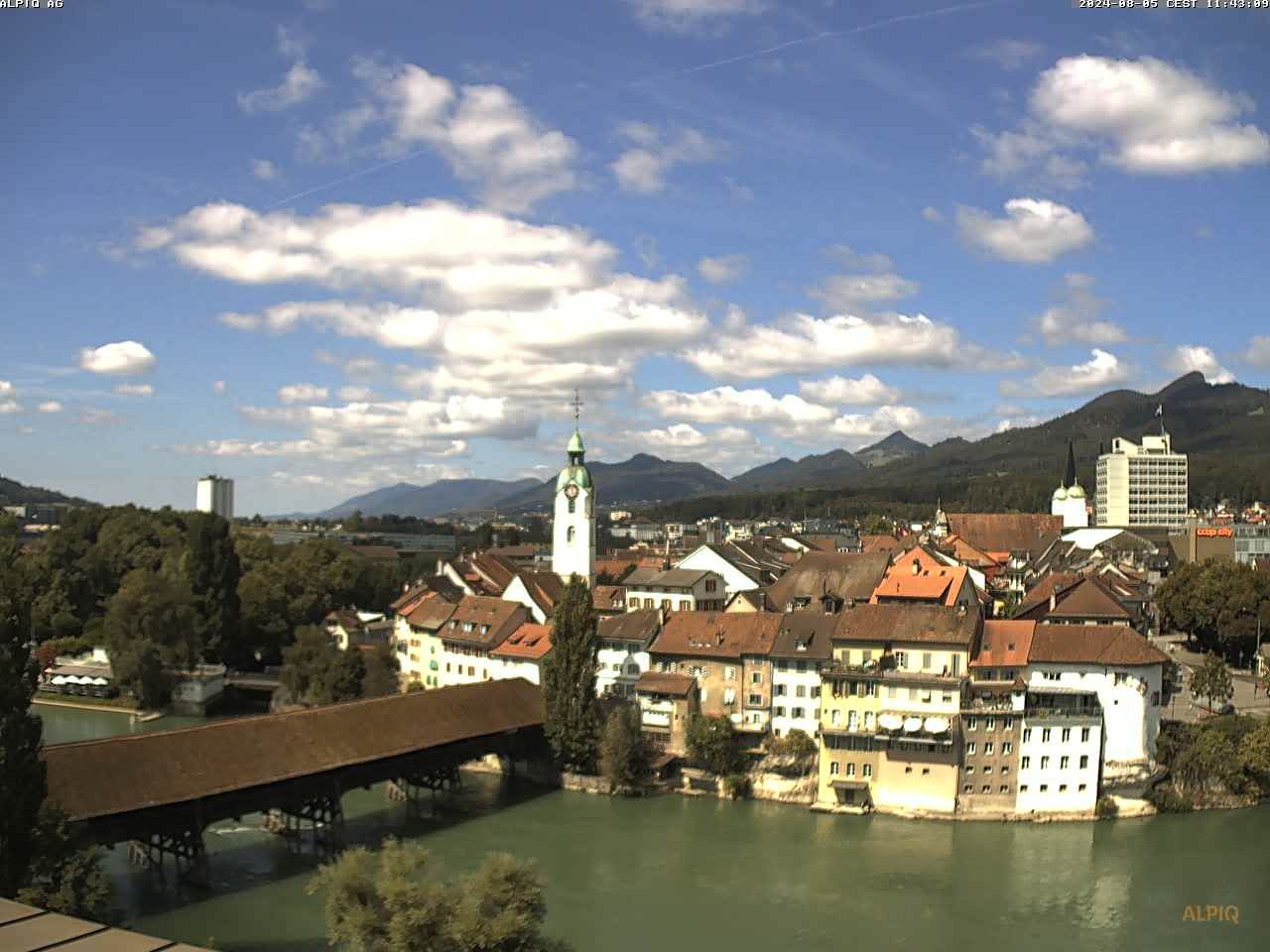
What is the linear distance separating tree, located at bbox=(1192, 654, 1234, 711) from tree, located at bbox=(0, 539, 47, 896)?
36778 mm

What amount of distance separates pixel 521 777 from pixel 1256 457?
7416 inches

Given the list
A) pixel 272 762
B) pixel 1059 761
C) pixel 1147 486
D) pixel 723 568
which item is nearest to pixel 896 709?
Result: pixel 1059 761

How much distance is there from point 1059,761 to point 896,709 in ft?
16.0

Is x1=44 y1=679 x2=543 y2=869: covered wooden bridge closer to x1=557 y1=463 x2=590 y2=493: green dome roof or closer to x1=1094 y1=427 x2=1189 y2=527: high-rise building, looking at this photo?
x1=557 y1=463 x2=590 y2=493: green dome roof

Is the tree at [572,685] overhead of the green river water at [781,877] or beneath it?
overhead

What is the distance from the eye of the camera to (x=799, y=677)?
1516 inches

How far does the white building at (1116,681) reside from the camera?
3506 cm

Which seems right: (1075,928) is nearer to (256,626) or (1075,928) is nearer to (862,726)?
(862,726)

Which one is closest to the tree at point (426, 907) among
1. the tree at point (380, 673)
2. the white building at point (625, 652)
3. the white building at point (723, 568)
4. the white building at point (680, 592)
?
the white building at point (625, 652)

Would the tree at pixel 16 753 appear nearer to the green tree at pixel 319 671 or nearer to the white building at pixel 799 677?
the white building at pixel 799 677

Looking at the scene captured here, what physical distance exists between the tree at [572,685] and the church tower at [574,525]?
48.2 feet

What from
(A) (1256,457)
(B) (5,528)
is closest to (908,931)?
(B) (5,528)

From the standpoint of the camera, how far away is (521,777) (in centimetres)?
3934

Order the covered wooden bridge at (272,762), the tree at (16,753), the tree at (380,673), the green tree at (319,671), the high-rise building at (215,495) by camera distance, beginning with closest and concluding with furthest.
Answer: the tree at (16,753) → the covered wooden bridge at (272,762) → the green tree at (319,671) → the tree at (380,673) → the high-rise building at (215,495)
